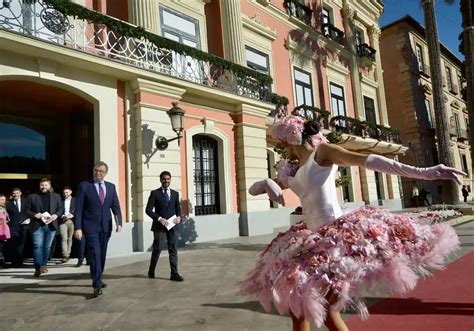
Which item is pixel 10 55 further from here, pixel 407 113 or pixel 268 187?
pixel 407 113

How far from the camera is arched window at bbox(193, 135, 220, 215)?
10984 millimetres

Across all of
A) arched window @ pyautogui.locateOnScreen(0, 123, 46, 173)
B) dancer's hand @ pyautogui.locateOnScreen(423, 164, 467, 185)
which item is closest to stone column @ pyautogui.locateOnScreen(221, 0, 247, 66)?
arched window @ pyautogui.locateOnScreen(0, 123, 46, 173)

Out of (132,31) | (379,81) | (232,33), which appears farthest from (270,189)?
(379,81)

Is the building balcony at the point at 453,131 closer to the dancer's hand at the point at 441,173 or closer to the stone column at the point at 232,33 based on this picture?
the stone column at the point at 232,33

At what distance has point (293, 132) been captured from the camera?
2.43 m

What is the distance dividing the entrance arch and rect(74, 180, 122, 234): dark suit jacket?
478 centimetres

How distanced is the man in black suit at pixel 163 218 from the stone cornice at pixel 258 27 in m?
9.51

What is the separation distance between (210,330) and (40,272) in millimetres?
4622

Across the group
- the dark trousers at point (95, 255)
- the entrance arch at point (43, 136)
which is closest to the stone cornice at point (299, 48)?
the entrance arch at point (43, 136)

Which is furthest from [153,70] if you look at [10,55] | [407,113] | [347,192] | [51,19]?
[407,113]

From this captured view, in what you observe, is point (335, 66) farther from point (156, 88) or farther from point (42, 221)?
point (42, 221)

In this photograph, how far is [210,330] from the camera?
11.3ft

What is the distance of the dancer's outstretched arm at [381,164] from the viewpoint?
1.92 metres

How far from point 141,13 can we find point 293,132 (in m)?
9.04
